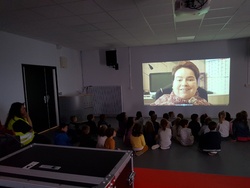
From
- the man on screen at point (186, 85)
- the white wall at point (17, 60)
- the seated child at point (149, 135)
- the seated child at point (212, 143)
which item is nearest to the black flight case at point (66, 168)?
the seated child at point (212, 143)

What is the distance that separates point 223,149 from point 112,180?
339 cm

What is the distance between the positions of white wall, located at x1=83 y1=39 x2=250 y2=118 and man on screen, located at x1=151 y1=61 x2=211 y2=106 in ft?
0.74

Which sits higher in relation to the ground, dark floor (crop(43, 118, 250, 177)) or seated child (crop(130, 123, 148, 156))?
seated child (crop(130, 123, 148, 156))

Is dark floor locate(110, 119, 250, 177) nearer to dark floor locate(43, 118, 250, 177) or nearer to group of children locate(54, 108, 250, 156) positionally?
dark floor locate(43, 118, 250, 177)

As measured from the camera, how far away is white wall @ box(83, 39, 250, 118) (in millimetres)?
5543

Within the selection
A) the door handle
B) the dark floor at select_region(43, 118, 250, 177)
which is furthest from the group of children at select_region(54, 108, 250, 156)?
the door handle

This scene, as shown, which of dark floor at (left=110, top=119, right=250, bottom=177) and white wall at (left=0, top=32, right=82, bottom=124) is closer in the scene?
dark floor at (left=110, top=119, right=250, bottom=177)

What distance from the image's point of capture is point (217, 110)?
5.86m

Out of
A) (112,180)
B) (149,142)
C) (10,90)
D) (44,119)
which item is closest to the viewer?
(112,180)

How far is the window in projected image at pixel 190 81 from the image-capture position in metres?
5.72

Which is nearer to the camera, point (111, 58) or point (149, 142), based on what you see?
point (149, 142)

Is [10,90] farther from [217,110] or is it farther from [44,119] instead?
[217,110]

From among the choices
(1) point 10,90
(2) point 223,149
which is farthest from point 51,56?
(2) point 223,149

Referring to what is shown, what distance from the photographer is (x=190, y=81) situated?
19.2ft
